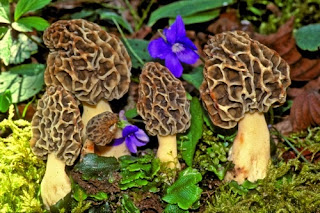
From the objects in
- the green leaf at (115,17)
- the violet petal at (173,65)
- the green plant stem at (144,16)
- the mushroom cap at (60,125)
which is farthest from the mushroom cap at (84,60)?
the green plant stem at (144,16)

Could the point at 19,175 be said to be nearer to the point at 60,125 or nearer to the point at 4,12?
the point at 60,125

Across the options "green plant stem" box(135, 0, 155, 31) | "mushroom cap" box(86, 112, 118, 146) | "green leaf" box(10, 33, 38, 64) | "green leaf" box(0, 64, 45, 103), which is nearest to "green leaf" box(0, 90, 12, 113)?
"green leaf" box(0, 64, 45, 103)

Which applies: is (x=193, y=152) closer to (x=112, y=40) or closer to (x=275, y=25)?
(x=112, y=40)

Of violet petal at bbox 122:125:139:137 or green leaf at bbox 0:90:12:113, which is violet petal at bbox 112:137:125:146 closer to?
violet petal at bbox 122:125:139:137

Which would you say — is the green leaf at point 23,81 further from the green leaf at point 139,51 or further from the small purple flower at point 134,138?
the small purple flower at point 134,138

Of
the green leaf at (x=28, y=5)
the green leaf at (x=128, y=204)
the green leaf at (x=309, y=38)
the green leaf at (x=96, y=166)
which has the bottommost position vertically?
the green leaf at (x=128, y=204)

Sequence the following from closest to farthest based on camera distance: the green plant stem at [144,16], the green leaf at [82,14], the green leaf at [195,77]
Result: the green leaf at [195,77] < the green leaf at [82,14] < the green plant stem at [144,16]

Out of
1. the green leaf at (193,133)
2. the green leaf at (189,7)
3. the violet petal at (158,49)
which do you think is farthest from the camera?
the green leaf at (189,7)

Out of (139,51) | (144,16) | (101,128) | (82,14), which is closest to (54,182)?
(101,128)
